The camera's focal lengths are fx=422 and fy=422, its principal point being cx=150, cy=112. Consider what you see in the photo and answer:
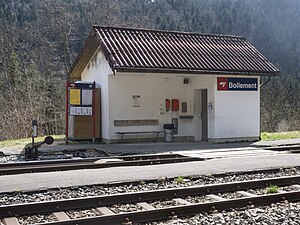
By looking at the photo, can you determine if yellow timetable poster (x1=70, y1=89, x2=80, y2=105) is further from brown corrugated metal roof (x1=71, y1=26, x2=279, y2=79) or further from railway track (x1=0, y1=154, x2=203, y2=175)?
railway track (x1=0, y1=154, x2=203, y2=175)

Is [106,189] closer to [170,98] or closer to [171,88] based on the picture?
[170,98]

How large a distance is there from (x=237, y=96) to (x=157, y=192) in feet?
38.7

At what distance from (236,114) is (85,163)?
29.0 ft

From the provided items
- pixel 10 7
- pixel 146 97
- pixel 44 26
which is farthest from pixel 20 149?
pixel 10 7

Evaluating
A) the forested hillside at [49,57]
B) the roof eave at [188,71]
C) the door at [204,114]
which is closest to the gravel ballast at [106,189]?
the roof eave at [188,71]

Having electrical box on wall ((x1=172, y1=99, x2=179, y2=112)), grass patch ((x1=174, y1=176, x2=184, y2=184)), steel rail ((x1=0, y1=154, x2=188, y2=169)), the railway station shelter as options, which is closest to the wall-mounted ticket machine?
the railway station shelter

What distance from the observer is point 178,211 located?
20.7ft

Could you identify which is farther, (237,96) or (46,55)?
(46,55)

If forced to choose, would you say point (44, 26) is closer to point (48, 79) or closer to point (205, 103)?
point (48, 79)

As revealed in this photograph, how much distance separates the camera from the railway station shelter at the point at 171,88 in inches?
682

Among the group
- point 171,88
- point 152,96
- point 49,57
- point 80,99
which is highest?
point 49,57

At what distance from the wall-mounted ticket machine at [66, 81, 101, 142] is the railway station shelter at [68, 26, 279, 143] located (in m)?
0.11

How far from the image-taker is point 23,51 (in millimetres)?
33812

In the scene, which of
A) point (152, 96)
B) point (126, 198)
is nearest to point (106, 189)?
point (126, 198)
